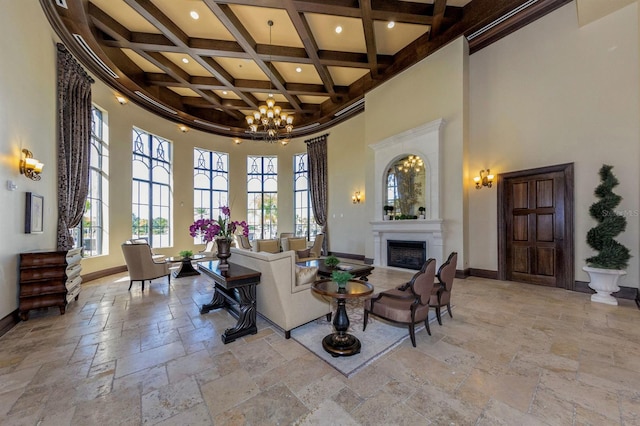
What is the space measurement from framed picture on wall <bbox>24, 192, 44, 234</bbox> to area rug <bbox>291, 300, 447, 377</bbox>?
13.4 ft

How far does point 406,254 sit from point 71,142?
7716mm

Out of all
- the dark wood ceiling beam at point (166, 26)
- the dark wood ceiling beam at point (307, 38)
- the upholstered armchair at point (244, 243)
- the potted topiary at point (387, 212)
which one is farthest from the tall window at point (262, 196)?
the potted topiary at point (387, 212)

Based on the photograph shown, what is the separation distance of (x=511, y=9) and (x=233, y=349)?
24.8 feet

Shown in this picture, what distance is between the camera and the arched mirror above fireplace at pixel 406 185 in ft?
20.9

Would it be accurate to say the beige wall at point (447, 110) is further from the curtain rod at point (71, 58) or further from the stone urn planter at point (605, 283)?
the curtain rod at point (71, 58)

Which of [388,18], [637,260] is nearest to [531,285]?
[637,260]

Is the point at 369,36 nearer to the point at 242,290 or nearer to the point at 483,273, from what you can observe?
the point at 242,290

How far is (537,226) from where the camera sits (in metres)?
4.94

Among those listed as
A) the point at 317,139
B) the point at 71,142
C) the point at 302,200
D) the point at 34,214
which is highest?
the point at 317,139

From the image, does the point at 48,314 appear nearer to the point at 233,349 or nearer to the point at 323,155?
the point at 233,349

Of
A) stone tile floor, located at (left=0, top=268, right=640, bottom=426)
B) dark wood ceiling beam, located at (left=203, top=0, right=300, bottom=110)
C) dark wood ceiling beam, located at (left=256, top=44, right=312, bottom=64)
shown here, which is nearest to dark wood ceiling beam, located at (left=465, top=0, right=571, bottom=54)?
dark wood ceiling beam, located at (left=256, top=44, right=312, bottom=64)

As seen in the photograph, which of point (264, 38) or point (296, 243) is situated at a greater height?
point (264, 38)

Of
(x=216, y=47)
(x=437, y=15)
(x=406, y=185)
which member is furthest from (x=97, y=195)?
(x=437, y=15)

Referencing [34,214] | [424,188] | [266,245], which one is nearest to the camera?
[34,214]
